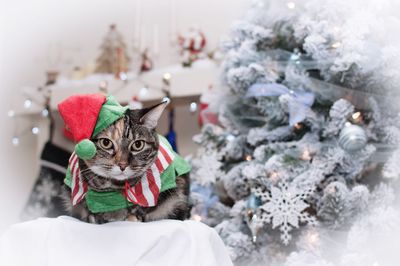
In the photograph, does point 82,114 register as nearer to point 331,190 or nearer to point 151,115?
point 151,115

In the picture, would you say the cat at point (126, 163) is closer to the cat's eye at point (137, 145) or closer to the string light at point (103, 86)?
the cat's eye at point (137, 145)

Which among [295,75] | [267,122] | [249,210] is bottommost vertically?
[249,210]

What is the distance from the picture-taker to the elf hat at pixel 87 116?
699 millimetres

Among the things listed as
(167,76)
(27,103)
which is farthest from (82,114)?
(27,103)

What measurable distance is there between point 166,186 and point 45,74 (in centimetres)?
144

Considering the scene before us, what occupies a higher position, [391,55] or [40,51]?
[391,55]

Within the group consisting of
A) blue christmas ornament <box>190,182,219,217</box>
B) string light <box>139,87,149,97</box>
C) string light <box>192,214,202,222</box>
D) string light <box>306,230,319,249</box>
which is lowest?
string light <box>192,214,202,222</box>

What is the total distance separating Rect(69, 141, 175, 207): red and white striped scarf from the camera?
74cm

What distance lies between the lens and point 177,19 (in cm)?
192

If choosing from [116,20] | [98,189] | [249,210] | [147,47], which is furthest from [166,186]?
[116,20]

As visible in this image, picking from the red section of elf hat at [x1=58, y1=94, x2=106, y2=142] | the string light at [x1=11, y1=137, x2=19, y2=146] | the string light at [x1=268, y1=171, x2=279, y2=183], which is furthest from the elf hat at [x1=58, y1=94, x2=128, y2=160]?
the string light at [x1=11, y1=137, x2=19, y2=146]

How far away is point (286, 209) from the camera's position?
3.32ft

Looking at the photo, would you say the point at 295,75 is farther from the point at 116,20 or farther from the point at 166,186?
the point at 116,20

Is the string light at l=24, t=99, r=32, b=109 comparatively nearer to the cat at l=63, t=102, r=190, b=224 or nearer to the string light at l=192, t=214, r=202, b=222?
the string light at l=192, t=214, r=202, b=222
